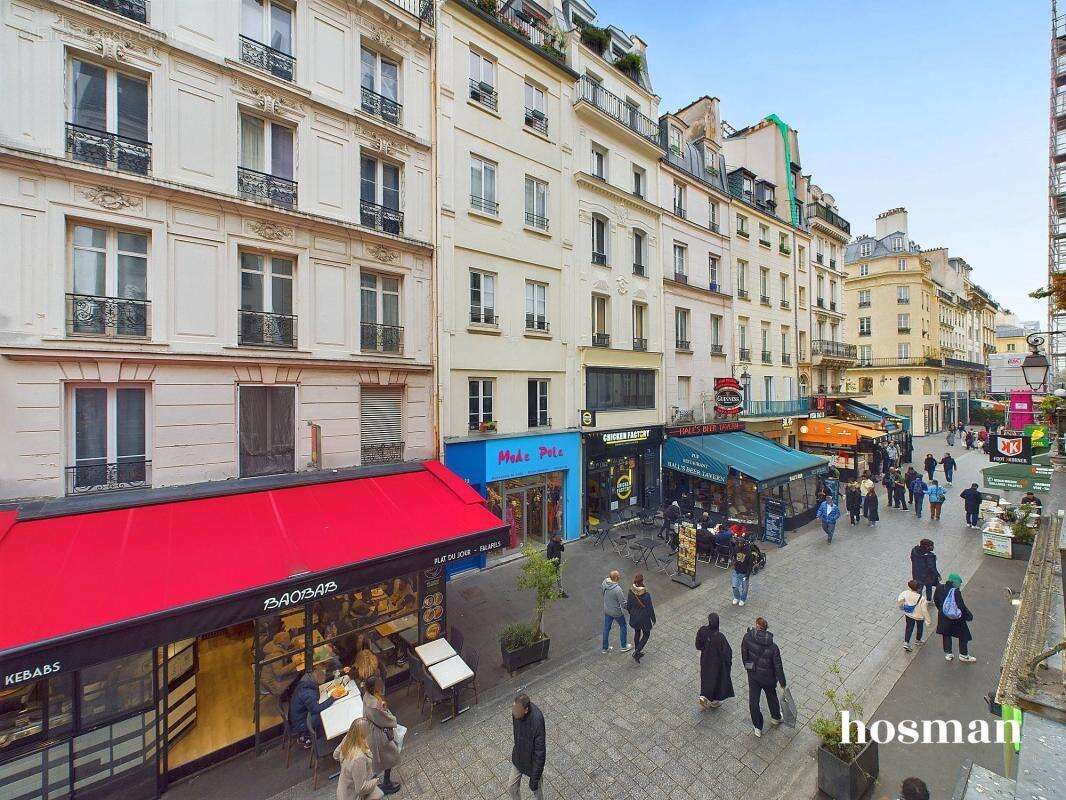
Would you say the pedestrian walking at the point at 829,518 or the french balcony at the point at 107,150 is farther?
the pedestrian walking at the point at 829,518

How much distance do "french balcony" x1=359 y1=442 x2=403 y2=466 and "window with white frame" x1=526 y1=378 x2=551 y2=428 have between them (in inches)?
187

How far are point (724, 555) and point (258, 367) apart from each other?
13.6m

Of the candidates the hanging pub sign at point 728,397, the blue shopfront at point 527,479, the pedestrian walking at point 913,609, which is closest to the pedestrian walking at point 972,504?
the hanging pub sign at point 728,397

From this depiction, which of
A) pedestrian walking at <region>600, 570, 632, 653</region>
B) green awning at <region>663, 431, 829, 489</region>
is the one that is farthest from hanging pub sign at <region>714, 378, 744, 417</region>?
pedestrian walking at <region>600, 570, 632, 653</region>

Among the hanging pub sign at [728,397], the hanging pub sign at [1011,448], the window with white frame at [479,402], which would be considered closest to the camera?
the window with white frame at [479,402]

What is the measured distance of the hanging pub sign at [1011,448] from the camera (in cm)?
1440

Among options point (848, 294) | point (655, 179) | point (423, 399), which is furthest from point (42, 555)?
point (848, 294)

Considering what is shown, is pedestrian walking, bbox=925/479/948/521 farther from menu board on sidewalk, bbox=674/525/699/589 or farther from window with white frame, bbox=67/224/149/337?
window with white frame, bbox=67/224/149/337

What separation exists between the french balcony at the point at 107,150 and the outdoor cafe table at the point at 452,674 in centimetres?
1055

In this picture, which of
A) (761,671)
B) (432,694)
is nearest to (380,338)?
(432,694)

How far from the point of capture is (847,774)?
18.3 ft

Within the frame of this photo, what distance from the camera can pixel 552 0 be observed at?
674 inches

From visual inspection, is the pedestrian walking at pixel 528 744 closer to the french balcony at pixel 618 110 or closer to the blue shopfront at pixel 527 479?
the blue shopfront at pixel 527 479

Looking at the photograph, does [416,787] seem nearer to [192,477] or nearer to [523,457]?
[192,477]
